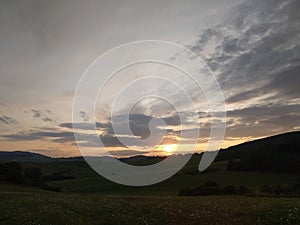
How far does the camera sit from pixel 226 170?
4449 inches

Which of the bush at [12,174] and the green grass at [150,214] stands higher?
the bush at [12,174]

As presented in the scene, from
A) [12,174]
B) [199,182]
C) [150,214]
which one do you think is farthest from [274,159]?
[150,214]

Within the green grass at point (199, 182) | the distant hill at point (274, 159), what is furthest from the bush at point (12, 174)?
the distant hill at point (274, 159)

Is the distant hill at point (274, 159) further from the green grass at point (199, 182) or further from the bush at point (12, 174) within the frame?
the bush at point (12, 174)

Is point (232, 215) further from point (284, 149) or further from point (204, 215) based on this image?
point (284, 149)

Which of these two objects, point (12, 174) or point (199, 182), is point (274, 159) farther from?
point (12, 174)

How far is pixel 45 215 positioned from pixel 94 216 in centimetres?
337

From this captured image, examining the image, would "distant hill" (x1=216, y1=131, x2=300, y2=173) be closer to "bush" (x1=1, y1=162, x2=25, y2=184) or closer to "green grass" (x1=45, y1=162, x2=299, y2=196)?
"green grass" (x1=45, y1=162, x2=299, y2=196)

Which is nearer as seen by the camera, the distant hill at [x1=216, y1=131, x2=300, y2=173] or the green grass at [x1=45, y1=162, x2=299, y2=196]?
the green grass at [x1=45, y1=162, x2=299, y2=196]

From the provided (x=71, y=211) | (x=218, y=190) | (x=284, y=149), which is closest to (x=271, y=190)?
(x=218, y=190)

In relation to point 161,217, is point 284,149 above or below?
above

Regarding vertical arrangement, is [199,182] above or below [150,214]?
below

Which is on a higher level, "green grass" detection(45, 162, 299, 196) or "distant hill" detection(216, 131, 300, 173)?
"distant hill" detection(216, 131, 300, 173)

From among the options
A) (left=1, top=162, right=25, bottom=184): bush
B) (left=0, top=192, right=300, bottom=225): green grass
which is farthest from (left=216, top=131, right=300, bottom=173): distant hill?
(left=0, top=192, right=300, bottom=225): green grass
